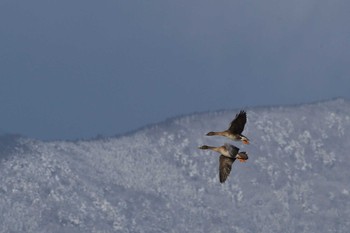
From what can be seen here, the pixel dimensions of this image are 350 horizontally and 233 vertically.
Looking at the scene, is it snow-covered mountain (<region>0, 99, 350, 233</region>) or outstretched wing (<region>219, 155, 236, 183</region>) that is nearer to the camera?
outstretched wing (<region>219, 155, 236, 183</region>)

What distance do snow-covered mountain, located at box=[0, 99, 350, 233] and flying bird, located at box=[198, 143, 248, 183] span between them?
9640cm

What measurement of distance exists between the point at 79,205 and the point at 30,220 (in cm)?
785

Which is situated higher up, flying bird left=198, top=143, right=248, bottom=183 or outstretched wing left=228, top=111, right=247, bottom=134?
outstretched wing left=228, top=111, right=247, bottom=134

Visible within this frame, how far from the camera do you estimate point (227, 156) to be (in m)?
13.7

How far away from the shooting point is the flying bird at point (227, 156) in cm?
1331

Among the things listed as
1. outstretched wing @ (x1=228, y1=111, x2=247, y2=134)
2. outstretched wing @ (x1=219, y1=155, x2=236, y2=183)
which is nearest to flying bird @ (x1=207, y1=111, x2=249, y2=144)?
outstretched wing @ (x1=228, y1=111, x2=247, y2=134)

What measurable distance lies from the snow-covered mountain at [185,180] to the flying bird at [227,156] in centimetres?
9640

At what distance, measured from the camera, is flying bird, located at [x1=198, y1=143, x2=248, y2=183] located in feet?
43.7

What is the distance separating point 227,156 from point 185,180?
11700 cm


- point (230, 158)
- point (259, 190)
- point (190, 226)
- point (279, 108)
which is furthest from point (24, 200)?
point (230, 158)

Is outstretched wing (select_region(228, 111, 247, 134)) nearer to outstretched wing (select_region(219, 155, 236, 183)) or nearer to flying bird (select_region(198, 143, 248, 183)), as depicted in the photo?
flying bird (select_region(198, 143, 248, 183))

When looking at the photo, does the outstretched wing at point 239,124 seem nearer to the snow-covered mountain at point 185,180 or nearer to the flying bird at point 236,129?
the flying bird at point 236,129

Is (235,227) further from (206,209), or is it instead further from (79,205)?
(79,205)

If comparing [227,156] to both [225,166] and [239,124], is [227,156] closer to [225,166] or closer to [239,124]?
[225,166]
